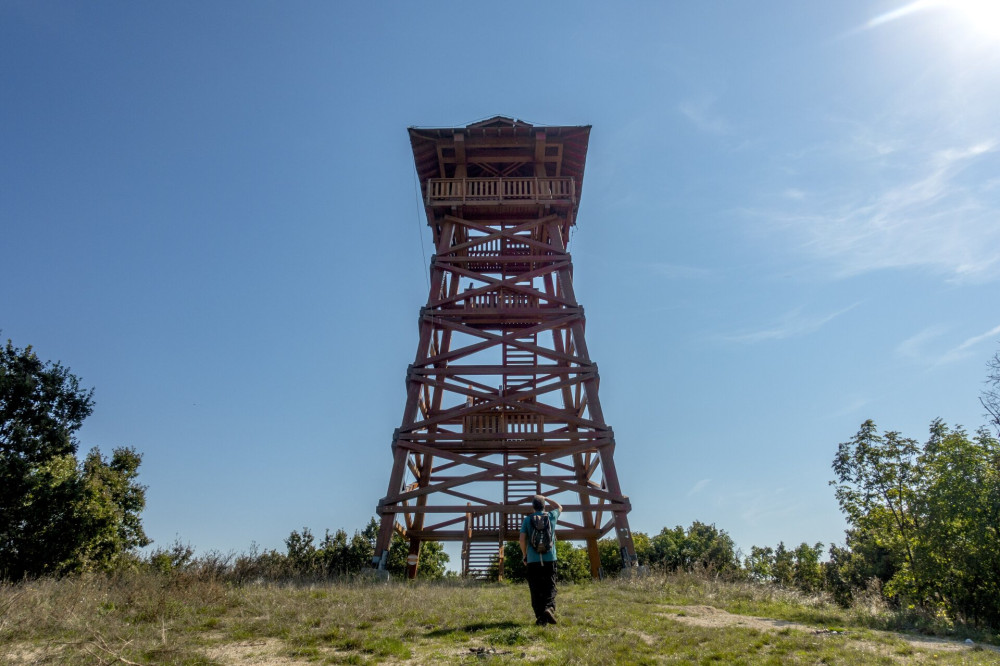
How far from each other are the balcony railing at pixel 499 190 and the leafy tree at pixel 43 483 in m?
14.8

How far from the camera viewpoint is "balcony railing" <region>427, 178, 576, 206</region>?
16047 mm

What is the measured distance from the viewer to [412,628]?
6.71m

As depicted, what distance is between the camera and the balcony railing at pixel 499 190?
16.0 m

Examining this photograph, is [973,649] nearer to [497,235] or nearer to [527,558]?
[527,558]

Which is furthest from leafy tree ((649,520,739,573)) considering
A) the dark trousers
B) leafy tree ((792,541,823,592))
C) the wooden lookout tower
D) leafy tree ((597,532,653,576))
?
the dark trousers

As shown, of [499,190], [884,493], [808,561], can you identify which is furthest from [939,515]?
[808,561]

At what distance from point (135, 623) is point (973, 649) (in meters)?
8.73

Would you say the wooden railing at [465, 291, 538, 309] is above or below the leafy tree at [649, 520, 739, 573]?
above

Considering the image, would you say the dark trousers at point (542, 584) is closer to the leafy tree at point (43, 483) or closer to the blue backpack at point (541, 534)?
the blue backpack at point (541, 534)

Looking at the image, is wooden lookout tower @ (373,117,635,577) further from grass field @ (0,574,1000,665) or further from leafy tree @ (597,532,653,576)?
leafy tree @ (597,532,653,576)

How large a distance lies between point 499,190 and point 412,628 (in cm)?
1157

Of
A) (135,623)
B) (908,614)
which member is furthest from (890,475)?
(135,623)

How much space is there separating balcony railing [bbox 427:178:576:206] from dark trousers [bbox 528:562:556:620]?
1063 cm

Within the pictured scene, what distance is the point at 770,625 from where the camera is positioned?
7285 mm
